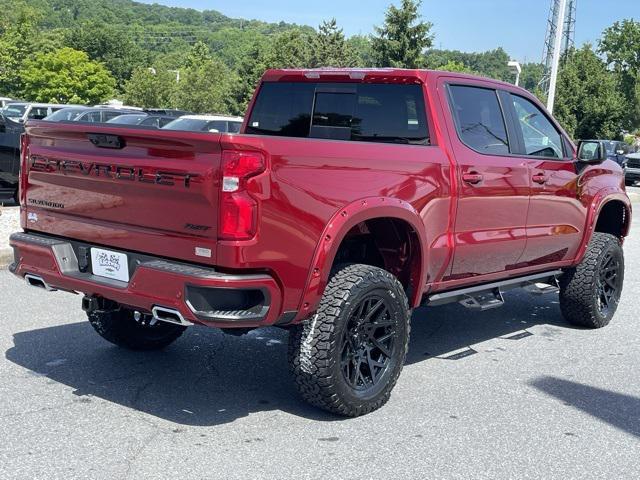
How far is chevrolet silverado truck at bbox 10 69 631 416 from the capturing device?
12.6 feet

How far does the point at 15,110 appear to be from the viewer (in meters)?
27.9

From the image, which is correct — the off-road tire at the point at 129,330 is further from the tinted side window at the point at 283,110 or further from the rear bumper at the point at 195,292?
the tinted side window at the point at 283,110

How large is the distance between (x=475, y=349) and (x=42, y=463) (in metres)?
3.55

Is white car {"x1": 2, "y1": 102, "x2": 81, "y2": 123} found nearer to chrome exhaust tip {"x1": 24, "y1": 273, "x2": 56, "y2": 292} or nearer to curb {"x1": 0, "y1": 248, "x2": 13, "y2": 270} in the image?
curb {"x1": 0, "y1": 248, "x2": 13, "y2": 270}

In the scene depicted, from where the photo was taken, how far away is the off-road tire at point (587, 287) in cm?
673

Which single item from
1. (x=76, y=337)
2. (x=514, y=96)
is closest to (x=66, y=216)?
(x=76, y=337)

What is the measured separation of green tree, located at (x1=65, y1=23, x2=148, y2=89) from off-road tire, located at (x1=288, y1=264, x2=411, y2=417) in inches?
3616

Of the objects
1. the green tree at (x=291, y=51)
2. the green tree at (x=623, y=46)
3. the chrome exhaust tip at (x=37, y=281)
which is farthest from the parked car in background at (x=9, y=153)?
the green tree at (x=623, y=46)

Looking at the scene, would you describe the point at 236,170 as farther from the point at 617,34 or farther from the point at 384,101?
the point at 617,34

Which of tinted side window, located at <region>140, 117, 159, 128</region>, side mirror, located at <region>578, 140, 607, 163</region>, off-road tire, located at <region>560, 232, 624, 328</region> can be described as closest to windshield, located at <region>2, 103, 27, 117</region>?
tinted side window, located at <region>140, 117, 159, 128</region>

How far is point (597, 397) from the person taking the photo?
200 inches

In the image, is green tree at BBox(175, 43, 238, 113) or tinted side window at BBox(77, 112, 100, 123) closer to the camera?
tinted side window at BBox(77, 112, 100, 123)

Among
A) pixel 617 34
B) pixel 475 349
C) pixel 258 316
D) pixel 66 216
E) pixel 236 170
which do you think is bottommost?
pixel 475 349

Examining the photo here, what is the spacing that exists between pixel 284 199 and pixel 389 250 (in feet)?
3.96
